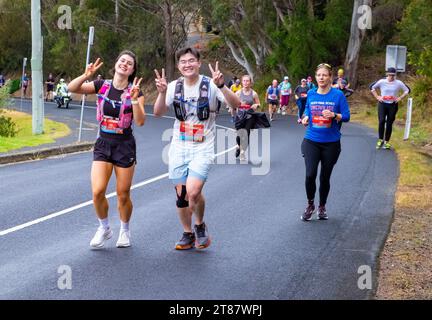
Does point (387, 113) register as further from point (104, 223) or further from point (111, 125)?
point (111, 125)

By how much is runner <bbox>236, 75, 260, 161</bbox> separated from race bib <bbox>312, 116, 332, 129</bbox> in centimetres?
571

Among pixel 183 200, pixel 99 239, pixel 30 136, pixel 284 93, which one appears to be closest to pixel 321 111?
pixel 183 200

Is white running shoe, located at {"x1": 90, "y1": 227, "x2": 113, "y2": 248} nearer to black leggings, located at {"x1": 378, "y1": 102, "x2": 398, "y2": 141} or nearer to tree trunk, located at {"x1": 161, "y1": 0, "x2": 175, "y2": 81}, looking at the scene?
black leggings, located at {"x1": 378, "y1": 102, "x2": 398, "y2": 141}

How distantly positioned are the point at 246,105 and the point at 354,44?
2503 centimetres

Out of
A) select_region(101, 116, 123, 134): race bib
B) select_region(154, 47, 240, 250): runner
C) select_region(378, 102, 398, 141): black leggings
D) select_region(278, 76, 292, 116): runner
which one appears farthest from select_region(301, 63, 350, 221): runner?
select_region(278, 76, 292, 116): runner

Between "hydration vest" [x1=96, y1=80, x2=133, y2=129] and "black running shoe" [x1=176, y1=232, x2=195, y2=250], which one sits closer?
"hydration vest" [x1=96, y1=80, x2=133, y2=129]

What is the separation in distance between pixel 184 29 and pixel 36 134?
28.3m

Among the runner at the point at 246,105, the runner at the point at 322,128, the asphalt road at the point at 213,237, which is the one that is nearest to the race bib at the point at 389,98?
the asphalt road at the point at 213,237

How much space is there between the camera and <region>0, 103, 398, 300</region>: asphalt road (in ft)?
21.1

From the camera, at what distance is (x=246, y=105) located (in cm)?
1565

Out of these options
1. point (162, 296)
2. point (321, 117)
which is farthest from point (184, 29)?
point (162, 296)

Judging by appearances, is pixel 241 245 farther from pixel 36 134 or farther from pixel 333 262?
pixel 36 134

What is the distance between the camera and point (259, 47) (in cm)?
4450

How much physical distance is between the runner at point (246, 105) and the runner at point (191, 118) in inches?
307
